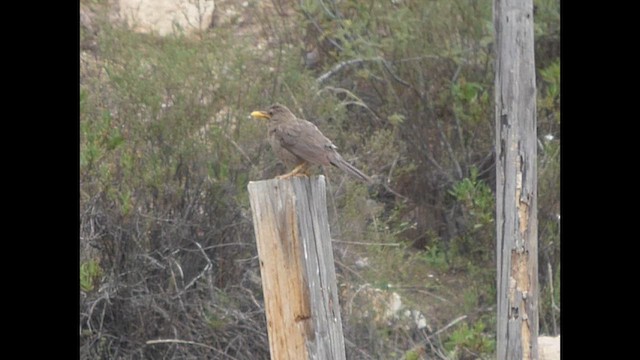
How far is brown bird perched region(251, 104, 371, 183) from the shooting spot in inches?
246

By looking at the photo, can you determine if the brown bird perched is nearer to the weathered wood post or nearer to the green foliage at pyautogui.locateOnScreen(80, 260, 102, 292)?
the weathered wood post

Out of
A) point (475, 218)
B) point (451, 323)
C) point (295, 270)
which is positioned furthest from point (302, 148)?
point (475, 218)

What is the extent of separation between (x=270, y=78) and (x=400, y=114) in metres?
1.37

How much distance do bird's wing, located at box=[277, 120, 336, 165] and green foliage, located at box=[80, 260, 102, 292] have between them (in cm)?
218

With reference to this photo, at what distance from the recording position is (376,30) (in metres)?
10.3

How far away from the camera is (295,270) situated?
14.0 feet

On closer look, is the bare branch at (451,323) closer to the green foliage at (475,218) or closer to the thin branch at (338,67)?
the green foliage at (475,218)

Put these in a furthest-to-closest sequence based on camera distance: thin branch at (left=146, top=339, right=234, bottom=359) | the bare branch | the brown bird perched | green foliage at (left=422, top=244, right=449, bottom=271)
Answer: green foliage at (left=422, top=244, right=449, bottom=271) < the bare branch < thin branch at (left=146, top=339, right=234, bottom=359) < the brown bird perched

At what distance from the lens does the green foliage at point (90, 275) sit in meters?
8.03

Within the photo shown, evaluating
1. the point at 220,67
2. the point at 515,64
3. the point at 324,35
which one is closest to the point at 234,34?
the point at 324,35

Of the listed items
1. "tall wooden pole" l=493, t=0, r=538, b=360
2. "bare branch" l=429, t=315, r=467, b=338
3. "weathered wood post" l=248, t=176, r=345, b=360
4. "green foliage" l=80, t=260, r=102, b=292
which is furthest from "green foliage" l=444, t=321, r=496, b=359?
"weathered wood post" l=248, t=176, r=345, b=360

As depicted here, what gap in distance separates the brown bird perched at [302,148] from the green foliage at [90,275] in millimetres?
2056

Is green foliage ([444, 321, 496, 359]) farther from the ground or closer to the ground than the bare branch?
closer to the ground

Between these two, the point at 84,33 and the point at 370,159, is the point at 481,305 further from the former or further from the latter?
the point at 84,33
